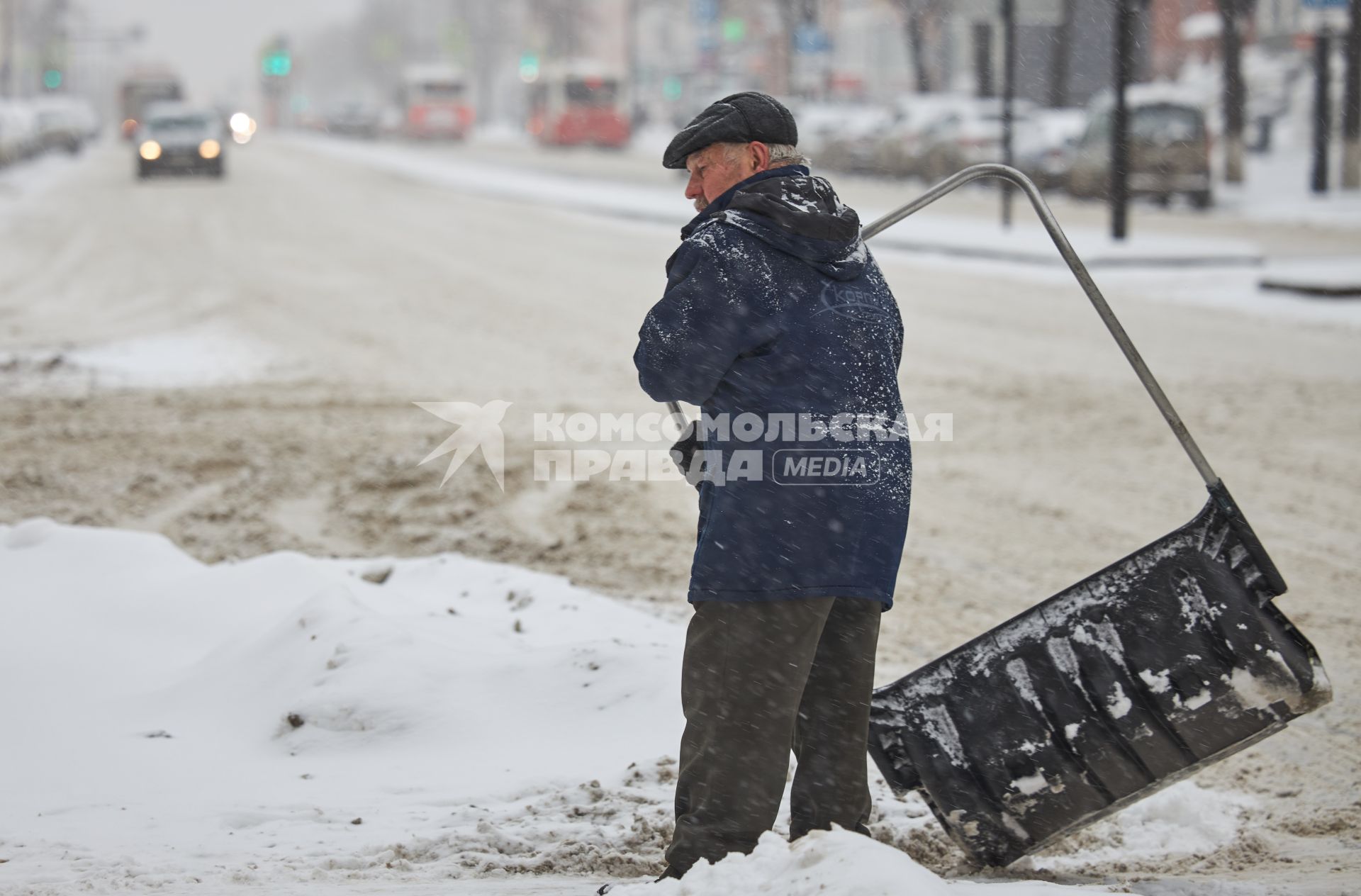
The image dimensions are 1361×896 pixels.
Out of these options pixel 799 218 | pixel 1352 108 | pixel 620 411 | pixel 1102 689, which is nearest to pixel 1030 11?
pixel 1352 108

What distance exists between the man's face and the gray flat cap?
2cm

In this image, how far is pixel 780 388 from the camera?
2.90 m

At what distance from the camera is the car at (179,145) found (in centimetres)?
3278

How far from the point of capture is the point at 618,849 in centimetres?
363

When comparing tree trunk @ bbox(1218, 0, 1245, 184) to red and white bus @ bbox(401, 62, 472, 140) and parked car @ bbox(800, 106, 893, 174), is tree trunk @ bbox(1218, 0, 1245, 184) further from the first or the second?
red and white bus @ bbox(401, 62, 472, 140)

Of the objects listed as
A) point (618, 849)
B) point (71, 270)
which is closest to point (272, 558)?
point (618, 849)

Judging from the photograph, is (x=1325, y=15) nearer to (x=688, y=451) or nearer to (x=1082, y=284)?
(x=1082, y=284)

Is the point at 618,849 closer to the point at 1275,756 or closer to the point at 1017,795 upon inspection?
the point at 1017,795

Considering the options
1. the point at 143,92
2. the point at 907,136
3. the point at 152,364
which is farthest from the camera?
the point at 143,92

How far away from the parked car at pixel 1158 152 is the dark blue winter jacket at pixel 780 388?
2328 centimetres

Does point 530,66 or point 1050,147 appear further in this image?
point 530,66

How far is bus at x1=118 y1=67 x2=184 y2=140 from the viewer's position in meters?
64.4

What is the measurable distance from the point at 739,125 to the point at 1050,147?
27.3 m

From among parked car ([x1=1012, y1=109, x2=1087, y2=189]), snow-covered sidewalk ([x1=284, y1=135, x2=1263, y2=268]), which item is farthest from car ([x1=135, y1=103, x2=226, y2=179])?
parked car ([x1=1012, y1=109, x2=1087, y2=189])
